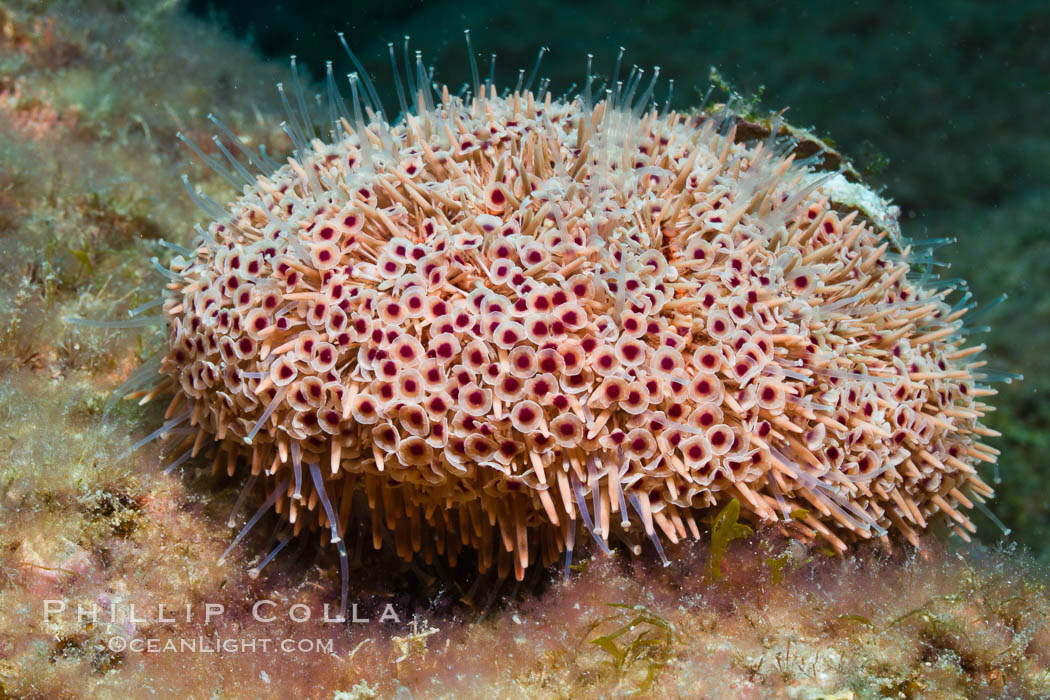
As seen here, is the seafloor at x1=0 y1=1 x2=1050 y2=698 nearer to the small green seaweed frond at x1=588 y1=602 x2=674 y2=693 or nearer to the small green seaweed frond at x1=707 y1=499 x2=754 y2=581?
the small green seaweed frond at x1=588 y1=602 x2=674 y2=693

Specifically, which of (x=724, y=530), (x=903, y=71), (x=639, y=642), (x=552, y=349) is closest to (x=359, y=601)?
(x=639, y=642)

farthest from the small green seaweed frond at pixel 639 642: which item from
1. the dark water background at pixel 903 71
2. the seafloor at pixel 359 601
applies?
the dark water background at pixel 903 71

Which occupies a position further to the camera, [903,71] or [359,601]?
[903,71]

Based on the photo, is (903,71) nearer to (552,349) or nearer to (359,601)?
(552,349)

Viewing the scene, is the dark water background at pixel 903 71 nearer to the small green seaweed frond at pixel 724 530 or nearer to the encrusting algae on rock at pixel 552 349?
the encrusting algae on rock at pixel 552 349

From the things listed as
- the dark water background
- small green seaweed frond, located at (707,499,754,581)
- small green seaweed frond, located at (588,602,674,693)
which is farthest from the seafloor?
the dark water background
